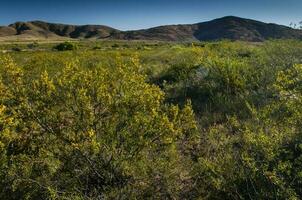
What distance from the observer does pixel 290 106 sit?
6324 millimetres

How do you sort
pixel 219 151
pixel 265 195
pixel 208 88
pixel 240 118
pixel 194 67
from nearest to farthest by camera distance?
pixel 265 195
pixel 219 151
pixel 240 118
pixel 208 88
pixel 194 67

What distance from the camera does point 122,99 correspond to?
21.5 feet

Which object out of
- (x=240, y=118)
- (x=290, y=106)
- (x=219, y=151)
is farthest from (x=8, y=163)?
(x=240, y=118)

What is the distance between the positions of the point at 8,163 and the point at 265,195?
3753 millimetres

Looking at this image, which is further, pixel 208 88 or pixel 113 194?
pixel 208 88

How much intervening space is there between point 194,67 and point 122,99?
339 inches

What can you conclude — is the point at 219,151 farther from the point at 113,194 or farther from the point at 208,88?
the point at 208,88

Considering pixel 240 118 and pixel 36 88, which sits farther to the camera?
pixel 240 118

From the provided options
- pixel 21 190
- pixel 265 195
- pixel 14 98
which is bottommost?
pixel 21 190

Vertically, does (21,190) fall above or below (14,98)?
below

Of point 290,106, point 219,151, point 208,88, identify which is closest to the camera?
point 290,106

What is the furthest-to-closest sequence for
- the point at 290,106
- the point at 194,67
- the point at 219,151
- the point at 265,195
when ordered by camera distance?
the point at 194,67, the point at 219,151, the point at 290,106, the point at 265,195

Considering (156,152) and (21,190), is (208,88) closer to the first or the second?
(156,152)

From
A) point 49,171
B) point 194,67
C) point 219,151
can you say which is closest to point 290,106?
point 219,151
